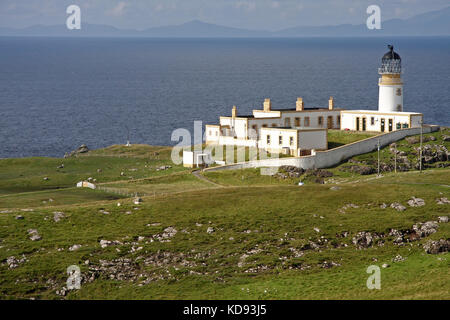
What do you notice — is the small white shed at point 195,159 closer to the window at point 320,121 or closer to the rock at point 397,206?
the window at point 320,121

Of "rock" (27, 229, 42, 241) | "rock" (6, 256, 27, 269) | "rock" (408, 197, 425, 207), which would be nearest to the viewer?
"rock" (6, 256, 27, 269)

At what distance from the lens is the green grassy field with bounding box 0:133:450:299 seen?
161ft

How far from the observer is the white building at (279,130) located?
93312mm

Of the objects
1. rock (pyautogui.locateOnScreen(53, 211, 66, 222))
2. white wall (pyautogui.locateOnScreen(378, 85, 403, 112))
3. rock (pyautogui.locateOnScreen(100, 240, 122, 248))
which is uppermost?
white wall (pyautogui.locateOnScreen(378, 85, 403, 112))

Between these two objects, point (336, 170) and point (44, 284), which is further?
point (336, 170)

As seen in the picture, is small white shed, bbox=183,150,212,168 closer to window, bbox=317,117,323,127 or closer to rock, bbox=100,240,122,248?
window, bbox=317,117,323,127

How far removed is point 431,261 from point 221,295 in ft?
47.0

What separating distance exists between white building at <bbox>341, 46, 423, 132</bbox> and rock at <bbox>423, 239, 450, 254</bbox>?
49685 mm

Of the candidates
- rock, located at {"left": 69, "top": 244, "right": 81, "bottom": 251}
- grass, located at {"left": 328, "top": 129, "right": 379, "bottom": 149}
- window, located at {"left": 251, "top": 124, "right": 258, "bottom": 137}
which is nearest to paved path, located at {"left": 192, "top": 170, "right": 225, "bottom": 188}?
window, located at {"left": 251, "top": 124, "right": 258, "bottom": 137}

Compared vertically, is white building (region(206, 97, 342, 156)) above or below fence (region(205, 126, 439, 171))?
above

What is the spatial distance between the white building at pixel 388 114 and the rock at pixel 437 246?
163 ft

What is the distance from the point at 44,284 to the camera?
163 feet
